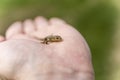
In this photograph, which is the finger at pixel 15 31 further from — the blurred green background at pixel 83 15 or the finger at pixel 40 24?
the blurred green background at pixel 83 15

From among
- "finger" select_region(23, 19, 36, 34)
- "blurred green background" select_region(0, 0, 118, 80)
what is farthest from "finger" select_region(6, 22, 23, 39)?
"blurred green background" select_region(0, 0, 118, 80)

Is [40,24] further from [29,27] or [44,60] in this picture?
[44,60]

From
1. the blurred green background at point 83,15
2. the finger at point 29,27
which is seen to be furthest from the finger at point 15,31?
the blurred green background at point 83,15

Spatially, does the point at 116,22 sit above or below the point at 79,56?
above

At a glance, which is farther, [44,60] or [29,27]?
[29,27]

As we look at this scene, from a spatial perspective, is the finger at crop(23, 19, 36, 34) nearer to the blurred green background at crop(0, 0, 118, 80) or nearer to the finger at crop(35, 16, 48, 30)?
the finger at crop(35, 16, 48, 30)

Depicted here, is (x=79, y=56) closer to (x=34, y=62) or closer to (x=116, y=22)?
(x=34, y=62)

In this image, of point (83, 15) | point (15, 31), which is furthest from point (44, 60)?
point (83, 15)

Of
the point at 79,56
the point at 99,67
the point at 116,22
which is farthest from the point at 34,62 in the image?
the point at 116,22
